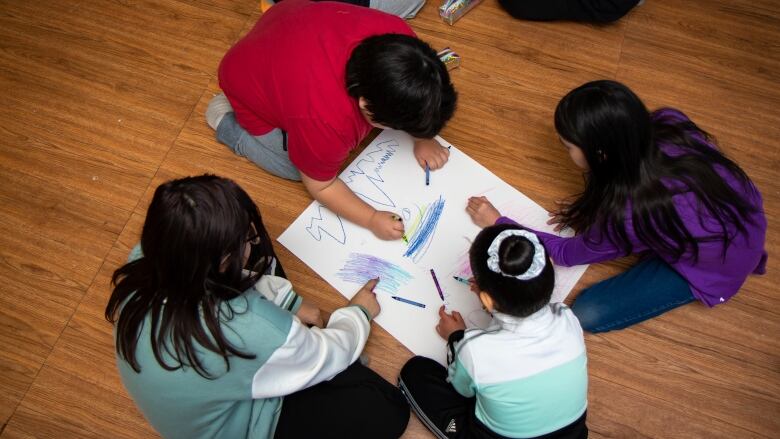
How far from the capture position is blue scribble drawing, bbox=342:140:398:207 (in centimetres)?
109

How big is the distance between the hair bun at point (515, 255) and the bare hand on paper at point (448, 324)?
279 mm

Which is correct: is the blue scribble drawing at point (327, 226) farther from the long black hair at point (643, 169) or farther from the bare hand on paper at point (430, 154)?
the long black hair at point (643, 169)

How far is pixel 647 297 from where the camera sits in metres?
0.99

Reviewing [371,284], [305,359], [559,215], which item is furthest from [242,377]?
[559,215]

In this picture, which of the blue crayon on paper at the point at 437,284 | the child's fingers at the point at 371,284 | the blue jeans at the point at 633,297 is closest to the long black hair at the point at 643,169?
the blue jeans at the point at 633,297

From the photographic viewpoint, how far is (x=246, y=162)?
45.8 inches

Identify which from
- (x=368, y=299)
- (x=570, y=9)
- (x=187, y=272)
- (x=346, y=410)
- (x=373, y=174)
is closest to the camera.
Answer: (x=187, y=272)

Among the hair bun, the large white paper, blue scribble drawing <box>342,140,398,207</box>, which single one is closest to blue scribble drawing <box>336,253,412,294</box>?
the large white paper

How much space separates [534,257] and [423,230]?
0.36 metres

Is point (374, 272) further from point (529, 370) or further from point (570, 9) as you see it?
point (570, 9)

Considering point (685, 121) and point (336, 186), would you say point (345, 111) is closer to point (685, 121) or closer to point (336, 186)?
point (336, 186)

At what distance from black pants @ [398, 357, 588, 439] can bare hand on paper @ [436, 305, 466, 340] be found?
57 mm

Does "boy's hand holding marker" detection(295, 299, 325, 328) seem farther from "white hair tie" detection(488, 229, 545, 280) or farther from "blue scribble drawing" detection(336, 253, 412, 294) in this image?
"white hair tie" detection(488, 229, 545, 280)

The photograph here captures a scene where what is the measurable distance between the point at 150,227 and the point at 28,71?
89 centimetres
